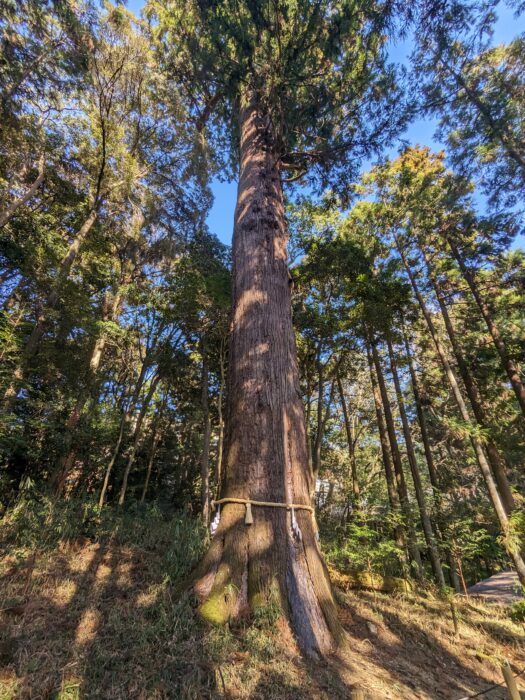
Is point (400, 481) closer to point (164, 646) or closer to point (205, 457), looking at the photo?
point (205, 457)

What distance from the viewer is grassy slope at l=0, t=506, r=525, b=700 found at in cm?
161

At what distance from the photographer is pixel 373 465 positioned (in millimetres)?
15117

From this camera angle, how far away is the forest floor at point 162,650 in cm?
161

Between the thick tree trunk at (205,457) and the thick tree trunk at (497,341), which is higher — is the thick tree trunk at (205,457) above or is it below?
below

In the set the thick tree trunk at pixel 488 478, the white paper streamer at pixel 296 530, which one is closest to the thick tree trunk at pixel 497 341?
the thick tree trunk at pixel 488 478

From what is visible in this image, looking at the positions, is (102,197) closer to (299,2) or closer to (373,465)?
(299,2)

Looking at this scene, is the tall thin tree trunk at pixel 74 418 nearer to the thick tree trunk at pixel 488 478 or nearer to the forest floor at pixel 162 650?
the forest floor at pixel 162 650

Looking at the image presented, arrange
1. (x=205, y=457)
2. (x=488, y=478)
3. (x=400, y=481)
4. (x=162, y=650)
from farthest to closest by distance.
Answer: (x=205, y=457) < (x=400, y=481) < (x=488, y=478) < (x=162, y=650)

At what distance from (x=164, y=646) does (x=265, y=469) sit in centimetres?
116

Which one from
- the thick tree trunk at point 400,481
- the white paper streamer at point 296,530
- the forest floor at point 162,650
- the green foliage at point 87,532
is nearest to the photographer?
the forest floor at point 162,650

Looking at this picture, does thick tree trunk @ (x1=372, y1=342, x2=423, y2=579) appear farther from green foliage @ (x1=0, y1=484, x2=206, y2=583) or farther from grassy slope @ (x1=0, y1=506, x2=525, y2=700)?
green foliage @ (x1=0, y1=484, x2=206, y2=583)

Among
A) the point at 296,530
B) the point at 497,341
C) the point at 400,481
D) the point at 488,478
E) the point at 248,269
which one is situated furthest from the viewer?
the point at 497,341

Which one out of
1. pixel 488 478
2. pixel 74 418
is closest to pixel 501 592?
pixel 488 478

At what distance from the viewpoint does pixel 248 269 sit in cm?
347
